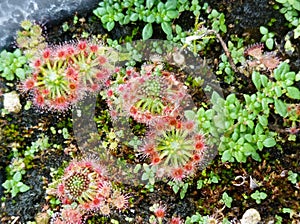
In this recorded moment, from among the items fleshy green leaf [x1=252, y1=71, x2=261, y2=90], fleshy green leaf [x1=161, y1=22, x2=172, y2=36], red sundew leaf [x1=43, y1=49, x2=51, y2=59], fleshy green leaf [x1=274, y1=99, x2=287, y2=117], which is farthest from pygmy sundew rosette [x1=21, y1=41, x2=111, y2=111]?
fleshy green leaf [x1=274, y1=99, x2=287, y2=117]

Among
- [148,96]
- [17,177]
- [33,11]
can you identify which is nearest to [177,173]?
[148,96]

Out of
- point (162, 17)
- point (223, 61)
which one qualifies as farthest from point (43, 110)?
point (223, 61)

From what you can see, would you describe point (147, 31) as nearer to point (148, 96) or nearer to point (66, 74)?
point (148, 96)

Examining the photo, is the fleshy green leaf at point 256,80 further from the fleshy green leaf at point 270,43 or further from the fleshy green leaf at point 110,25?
the fleshy green leaf at point 110,25

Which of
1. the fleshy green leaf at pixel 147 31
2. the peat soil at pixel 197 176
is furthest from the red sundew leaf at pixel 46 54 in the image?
the fleshy green leaf at pixel 147 31

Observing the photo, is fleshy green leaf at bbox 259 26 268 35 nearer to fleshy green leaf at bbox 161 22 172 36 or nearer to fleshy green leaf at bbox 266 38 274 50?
fleshy green leaf at bbox 266 38 274 50

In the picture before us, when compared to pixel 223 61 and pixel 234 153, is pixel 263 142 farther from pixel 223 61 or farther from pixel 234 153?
pixel 223 61
